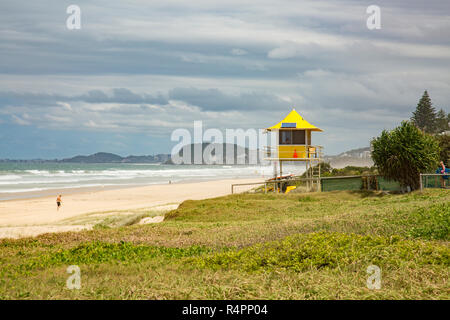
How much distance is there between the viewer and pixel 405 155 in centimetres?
2712

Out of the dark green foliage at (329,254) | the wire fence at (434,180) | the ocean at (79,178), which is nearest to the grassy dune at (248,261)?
the dark green foliage at (329,254)

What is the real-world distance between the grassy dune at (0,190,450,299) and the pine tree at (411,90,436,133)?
82212 mm

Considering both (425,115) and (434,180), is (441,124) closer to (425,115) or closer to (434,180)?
(425,115)

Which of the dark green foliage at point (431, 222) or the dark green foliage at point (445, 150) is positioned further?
the dark green foliage at point (445, 150)

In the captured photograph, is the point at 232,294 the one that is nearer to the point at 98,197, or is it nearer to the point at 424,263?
the point at 424,263

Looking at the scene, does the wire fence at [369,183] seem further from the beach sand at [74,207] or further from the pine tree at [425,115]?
the pine tree at [425,115]

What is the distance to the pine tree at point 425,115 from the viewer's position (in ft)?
294

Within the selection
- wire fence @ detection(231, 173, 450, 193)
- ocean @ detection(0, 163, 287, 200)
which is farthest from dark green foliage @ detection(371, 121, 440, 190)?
ocean @ detection(0, 163, 287, 200)

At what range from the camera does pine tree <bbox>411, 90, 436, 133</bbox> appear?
294 ft

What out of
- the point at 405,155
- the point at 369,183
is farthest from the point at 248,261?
the point at 369,183

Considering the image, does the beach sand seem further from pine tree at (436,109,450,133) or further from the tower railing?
pine tree at (436,109,450,133)

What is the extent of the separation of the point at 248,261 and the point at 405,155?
20.8 m

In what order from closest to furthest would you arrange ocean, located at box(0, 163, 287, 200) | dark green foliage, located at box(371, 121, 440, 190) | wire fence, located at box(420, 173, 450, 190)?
wire fence, located at box(420, 173, 450, 190), dark green foliage, located at box(371, 121, 440, 190), ocean, located at box(0, 163, 287, 200)

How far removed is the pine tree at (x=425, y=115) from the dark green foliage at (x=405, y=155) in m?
65.9
